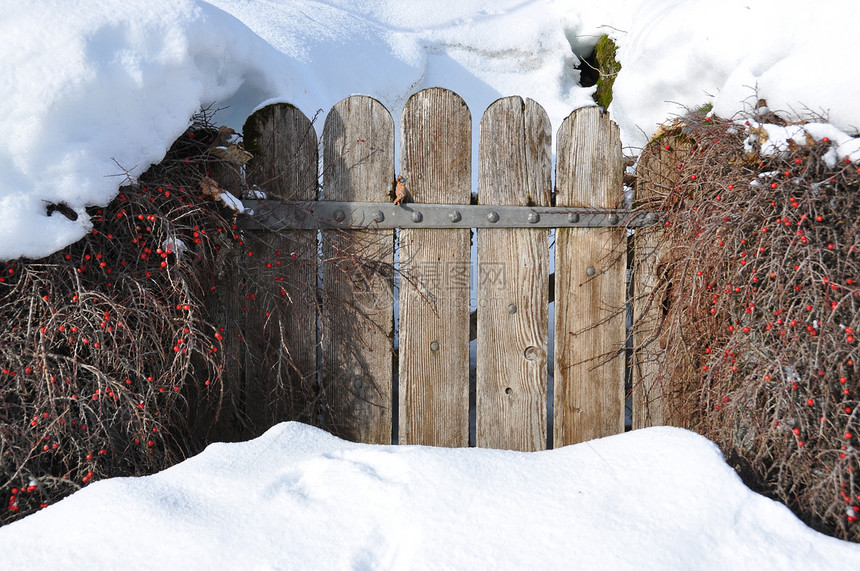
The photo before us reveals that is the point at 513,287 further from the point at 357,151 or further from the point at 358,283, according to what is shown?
the point at 357,151

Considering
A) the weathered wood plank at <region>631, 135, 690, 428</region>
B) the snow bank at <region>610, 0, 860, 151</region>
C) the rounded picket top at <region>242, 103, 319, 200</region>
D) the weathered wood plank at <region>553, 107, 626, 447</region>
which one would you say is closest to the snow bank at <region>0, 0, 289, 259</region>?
the rounded picket top at <region>242, 103, 319, 200</region>

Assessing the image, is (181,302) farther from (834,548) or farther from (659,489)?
(834,548)

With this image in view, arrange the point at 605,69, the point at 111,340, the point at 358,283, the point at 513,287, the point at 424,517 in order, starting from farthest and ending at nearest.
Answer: the point at 605,69 < the point at 513,287 < the point at 358,283 < the point at 111,340 < the point at 424,517

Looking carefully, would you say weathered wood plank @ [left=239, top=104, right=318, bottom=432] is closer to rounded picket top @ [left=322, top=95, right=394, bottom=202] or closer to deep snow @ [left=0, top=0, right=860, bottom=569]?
rounded picket top @ [left=322, top=95, right=394, bottom=202]

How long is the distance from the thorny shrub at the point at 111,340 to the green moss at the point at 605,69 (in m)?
2.41

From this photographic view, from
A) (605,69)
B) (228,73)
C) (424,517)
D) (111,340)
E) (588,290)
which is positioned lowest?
(424,517)

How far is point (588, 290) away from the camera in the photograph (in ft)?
7.71

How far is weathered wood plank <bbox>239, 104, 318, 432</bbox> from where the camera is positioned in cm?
209

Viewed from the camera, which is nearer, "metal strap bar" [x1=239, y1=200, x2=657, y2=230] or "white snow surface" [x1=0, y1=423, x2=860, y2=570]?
"white snow surface" [x1=0, y1=423, x2=860, y2=570]

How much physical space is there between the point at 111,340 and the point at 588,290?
65.0 inches

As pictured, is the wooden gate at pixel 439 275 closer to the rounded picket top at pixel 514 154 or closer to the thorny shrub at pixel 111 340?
the rounded picket top at pixel 514 154

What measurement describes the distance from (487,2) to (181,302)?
9.94 feet

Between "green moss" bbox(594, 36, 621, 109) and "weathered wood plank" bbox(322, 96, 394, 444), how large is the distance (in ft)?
5.96

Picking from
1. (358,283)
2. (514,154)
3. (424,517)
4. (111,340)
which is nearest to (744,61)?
(514,154)
